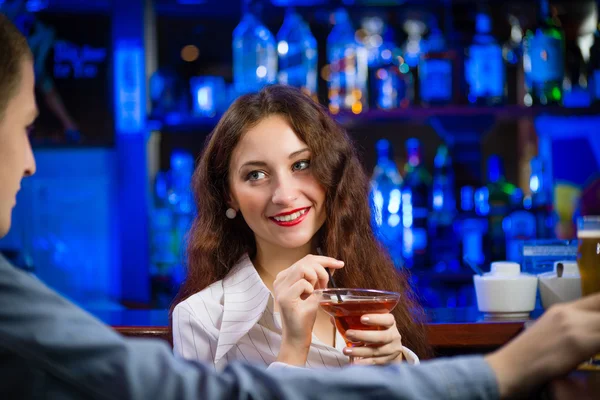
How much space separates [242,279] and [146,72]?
6.53 feet

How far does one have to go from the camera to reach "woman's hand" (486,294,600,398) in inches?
31.3

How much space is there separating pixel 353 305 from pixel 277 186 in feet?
1.36

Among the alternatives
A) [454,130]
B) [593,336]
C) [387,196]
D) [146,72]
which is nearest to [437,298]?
[387,196]

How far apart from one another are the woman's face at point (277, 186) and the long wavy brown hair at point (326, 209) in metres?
0.03

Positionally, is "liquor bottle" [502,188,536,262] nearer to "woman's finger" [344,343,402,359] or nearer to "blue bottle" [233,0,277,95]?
"blue bottle" [233,0,277,95]

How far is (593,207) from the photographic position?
10.9ft

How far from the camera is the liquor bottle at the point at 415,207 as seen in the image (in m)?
3.32

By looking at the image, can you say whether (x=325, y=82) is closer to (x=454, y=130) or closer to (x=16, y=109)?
(x=454, y=130)

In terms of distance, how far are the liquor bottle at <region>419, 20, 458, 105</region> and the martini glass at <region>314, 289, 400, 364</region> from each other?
1982 mm

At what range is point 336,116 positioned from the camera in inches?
128

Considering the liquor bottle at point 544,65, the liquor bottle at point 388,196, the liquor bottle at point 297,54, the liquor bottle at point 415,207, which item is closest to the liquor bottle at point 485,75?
the liquor bottle at point 544,65

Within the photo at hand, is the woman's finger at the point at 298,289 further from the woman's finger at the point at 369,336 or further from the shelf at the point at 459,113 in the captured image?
the shelf at the point at 459,113

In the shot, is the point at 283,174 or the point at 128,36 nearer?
the point at 283,174

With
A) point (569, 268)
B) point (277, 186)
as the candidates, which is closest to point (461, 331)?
point (569, 268)
